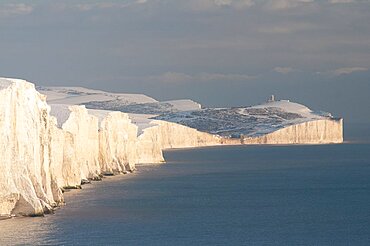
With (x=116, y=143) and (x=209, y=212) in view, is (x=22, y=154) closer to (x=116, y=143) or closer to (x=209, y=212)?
(x=209, y=212)

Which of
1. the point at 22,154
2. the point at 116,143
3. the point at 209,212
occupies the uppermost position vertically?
the point at 116,143

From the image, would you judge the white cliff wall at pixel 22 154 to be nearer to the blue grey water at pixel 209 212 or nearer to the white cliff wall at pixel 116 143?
the blue grey water at pixel 209 212

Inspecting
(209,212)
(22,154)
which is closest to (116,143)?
(209,212)

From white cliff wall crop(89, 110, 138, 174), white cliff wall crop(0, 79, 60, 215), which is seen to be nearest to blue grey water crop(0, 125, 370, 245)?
white cliff wall crop(0, 79, 60, 215)

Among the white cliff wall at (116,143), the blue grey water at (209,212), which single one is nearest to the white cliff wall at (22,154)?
the blue grey water at (209,212)

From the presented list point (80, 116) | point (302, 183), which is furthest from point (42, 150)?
point (302, 183)

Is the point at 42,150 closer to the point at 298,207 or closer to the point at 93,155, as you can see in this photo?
the point at 298,207

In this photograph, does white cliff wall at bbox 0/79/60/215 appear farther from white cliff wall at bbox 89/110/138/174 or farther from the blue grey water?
white cliff wall at bbox 89/110/138/174
